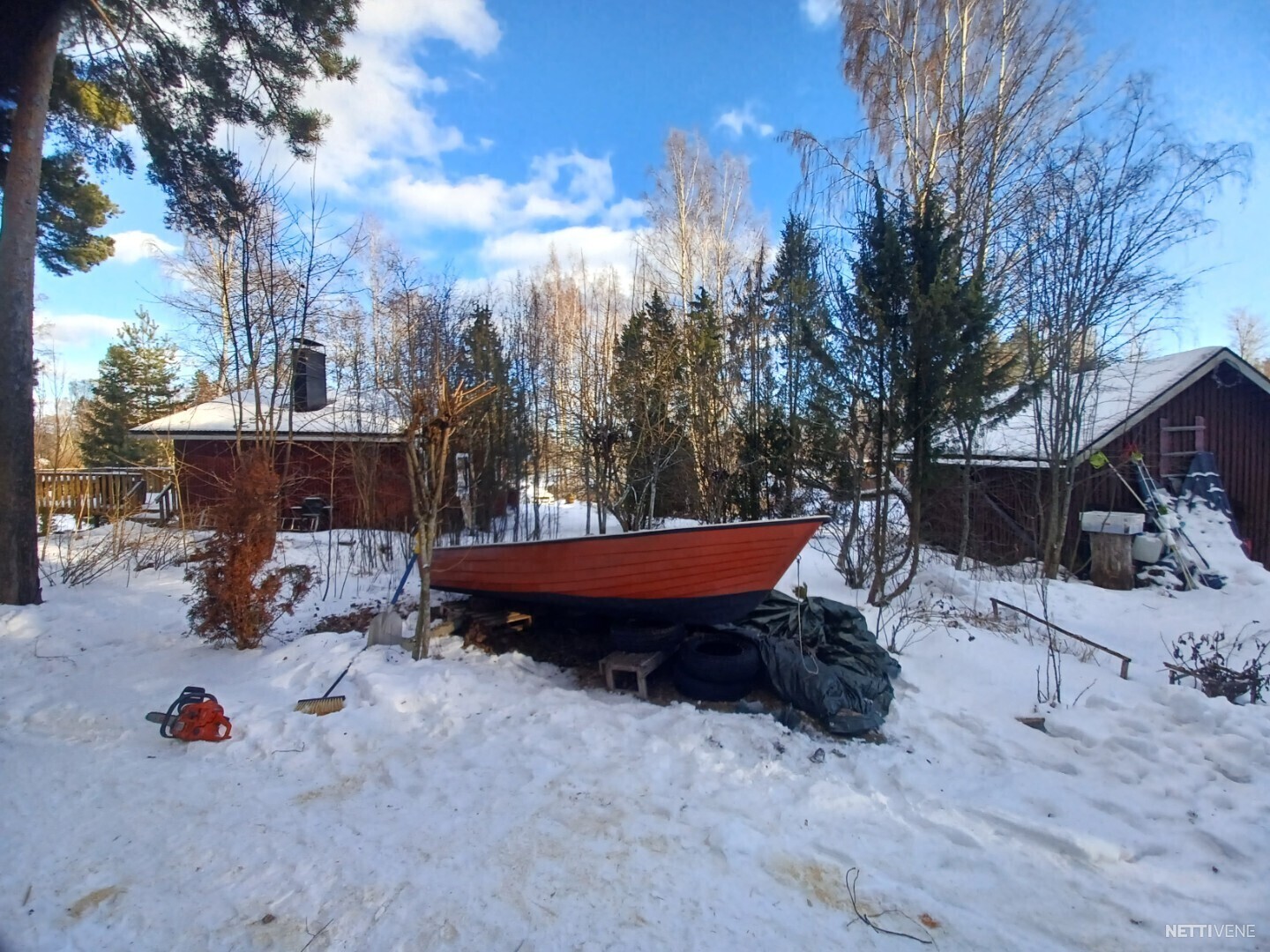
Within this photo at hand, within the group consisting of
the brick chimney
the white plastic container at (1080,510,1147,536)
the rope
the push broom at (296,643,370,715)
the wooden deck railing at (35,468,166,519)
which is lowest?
the push broom at (296,643,370,715)

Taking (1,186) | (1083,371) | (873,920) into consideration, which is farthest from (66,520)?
(1083,371)

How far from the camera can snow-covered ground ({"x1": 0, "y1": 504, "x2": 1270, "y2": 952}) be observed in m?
2.18

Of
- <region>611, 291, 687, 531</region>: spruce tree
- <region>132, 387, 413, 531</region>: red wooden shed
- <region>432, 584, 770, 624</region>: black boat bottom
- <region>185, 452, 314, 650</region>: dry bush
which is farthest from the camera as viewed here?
<region>611, 291, 687, 531</region>: spruce tree

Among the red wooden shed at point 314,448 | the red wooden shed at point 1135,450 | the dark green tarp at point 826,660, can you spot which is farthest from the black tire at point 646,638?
the red wooden shed at point 1135,450

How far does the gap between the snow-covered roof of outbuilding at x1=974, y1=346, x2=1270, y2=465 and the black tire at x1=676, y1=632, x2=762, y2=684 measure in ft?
26.8

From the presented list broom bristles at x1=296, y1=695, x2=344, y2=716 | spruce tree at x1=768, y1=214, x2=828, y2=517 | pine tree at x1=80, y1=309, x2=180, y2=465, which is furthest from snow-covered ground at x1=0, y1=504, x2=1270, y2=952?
pine tree at x1=80, y1=309, x2=180, y2=465

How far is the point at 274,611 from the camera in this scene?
5.51 m

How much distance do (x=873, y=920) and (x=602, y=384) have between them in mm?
10440

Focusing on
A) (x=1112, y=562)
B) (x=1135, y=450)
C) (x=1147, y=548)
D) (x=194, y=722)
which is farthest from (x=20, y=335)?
(x=1135, y=450)

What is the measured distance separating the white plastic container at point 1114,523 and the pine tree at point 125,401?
83.0ft

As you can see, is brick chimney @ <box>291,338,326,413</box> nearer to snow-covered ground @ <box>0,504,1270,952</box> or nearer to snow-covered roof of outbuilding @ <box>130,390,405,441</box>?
snow-covered roof of outbuilding @ <box>130,390,405,441</box>

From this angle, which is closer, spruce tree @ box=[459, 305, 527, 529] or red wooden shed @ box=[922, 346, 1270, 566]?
red wooden shed @ box=[922, 346, 1270, 566]

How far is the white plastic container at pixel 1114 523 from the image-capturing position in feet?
32.9

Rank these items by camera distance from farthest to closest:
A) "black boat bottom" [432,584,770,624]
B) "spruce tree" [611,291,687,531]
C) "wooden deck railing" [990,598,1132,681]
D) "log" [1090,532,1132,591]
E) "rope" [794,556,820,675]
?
1. "spruce tree" [611,291,687,531]
2. "log" [1090,532,1132,591]
3. "wooden deck railing" [990,598,1132,681]
4. "black boat bottom" [432,584,770,624]
5. "rope" [794,556,820,675]
